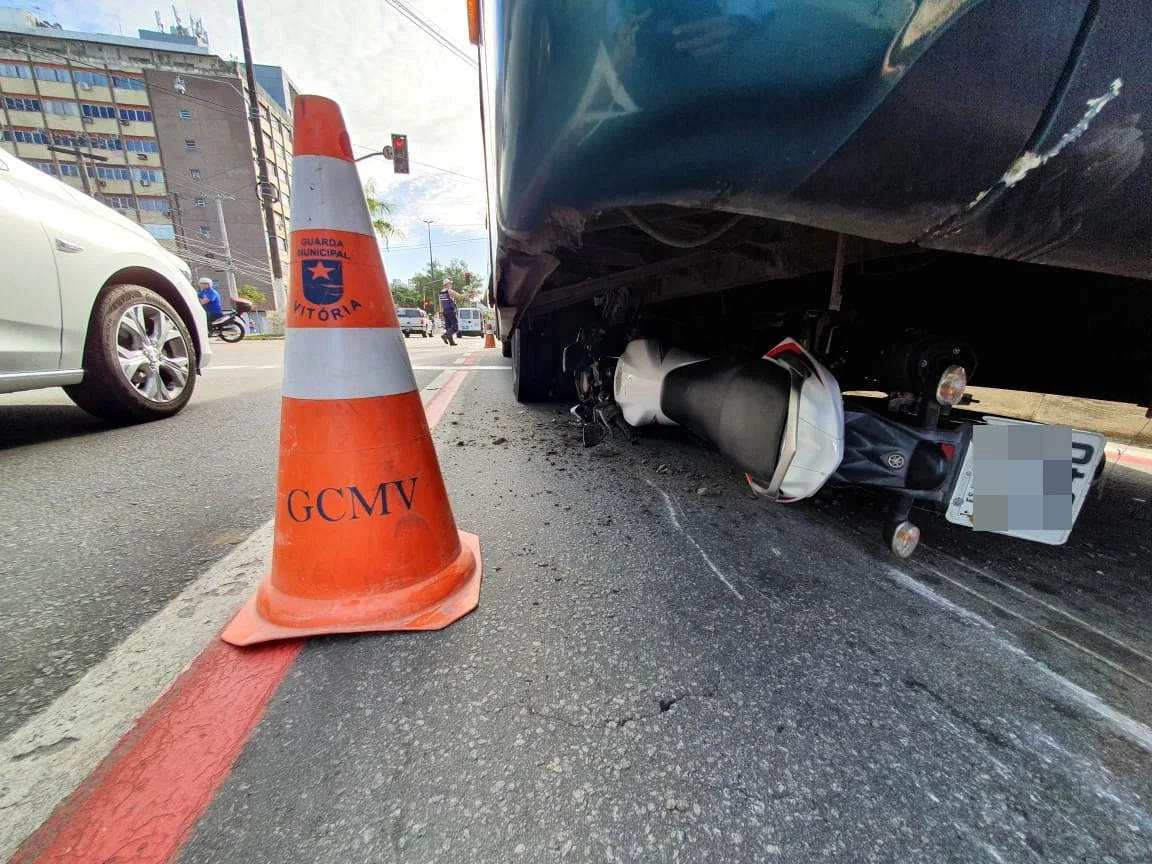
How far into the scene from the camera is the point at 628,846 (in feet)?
1.94

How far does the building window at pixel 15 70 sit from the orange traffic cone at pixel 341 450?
66.0 meters

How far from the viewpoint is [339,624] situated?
0.99 m

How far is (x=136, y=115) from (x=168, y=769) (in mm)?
60528

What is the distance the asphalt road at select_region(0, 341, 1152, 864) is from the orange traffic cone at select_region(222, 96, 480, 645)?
4.5 inches

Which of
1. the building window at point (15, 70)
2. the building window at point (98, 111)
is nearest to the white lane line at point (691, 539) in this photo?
the building window at point (98, 111)

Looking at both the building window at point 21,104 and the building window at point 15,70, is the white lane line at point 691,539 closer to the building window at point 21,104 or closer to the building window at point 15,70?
the building window at point 15,70

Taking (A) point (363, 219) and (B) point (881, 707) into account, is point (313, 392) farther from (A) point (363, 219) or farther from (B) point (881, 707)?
(B) point (881, 707)

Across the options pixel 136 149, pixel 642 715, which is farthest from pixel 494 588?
pixel 136 149

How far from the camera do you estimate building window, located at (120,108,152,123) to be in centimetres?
3944

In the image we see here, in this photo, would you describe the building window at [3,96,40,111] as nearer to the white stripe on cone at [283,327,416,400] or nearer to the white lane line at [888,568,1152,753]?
the white stripe on cone at [283,327,416,400]

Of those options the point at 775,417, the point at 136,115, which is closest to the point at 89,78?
the point at 136,115

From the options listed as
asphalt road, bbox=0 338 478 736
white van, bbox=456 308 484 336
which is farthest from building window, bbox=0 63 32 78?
asphalt road, bbox=0 338 478 736

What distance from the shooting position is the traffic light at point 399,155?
13531 mm

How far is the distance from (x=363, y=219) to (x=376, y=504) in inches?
29.2
